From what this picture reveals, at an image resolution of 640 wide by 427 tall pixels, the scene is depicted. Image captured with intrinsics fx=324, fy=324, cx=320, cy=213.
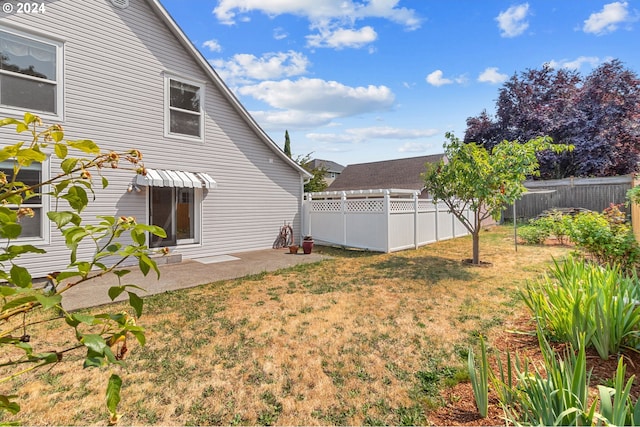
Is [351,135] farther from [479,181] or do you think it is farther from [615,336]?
[615,336]

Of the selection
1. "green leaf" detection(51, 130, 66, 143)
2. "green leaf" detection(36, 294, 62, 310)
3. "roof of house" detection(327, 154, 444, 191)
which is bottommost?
"green leaf" detection(36, 294, 62, 310)

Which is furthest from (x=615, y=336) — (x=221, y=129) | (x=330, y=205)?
(x=221, y=129)

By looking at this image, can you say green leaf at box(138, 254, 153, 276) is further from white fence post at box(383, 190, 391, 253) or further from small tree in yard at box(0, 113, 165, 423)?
white fence post at box(383, 190, 391, 253)

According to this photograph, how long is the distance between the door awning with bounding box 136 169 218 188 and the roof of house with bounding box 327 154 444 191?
60.7ft

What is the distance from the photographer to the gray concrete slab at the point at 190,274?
Answer: 263 inches

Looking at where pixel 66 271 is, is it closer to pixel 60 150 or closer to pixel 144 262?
pixel 144 262

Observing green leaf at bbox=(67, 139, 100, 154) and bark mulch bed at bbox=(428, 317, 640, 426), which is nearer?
green leaf at bbox=(67, 139, 100, 154)

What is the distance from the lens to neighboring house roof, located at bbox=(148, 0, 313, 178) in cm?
992

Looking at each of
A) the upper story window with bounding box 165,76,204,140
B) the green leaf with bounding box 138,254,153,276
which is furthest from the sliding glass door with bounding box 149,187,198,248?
the green leaf with bounding box 138,254,153,276

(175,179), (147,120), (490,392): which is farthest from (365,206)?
(490,392)

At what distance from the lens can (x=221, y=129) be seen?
1161 cm

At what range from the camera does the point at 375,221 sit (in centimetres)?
1233

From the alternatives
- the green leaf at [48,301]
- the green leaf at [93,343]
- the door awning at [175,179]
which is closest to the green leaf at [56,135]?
the green leaf at [48,301]

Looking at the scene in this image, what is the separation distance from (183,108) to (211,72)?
1.58 m
